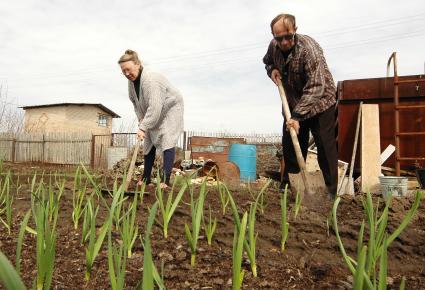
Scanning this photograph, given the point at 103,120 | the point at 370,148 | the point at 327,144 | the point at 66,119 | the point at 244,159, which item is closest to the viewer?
the point at 327,144

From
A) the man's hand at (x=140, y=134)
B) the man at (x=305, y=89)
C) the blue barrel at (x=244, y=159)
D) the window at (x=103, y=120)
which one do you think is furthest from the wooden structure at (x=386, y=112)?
the window at (x=103, y=120)

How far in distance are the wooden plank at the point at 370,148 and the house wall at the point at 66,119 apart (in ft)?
73.0

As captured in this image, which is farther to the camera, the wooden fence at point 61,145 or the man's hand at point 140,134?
the wooden fence at point 61,145

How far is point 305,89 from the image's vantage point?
3.12 meters

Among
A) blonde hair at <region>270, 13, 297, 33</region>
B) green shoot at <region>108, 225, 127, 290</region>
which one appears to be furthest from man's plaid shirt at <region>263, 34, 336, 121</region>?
green shoot at <region>108, 225, 127, 290</region>

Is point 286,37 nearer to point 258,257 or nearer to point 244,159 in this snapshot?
point 258,257

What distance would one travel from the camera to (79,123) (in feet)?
81.7

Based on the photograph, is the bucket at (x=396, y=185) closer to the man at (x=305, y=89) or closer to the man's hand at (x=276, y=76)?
the man at (x=305, y=89)

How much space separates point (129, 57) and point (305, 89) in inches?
67.9

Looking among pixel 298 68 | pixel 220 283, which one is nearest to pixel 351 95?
pixel 298 68

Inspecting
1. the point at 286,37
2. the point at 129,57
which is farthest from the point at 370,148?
the point at 129,57

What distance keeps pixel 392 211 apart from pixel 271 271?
157 cm

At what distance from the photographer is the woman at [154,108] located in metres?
3.57

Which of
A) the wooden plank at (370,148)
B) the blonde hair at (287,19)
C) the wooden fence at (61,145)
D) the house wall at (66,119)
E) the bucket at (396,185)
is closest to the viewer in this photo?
the blonde hair at (287,19)
